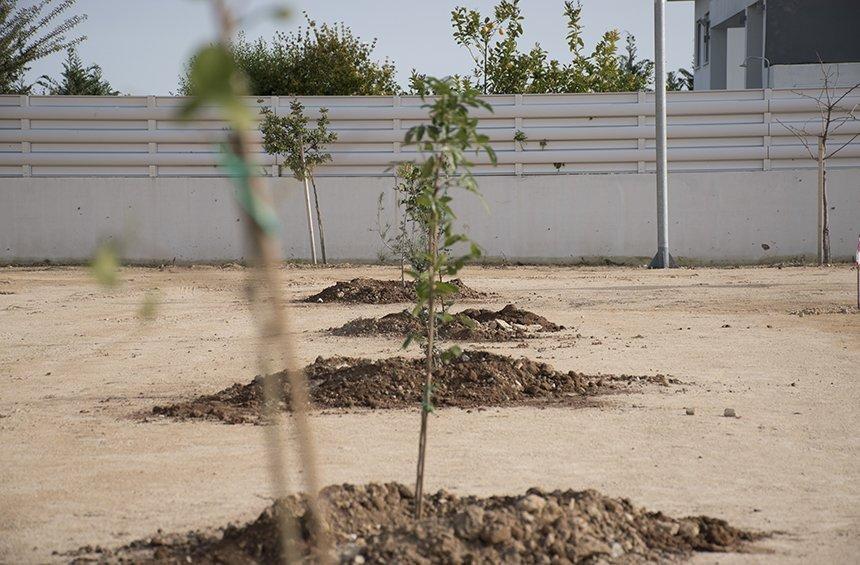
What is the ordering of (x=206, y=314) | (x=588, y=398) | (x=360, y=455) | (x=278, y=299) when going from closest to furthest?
1. (x=278, y=299)
2. (x=360, y=455)
3. (x=588, y=398)
4. (x=206, y=314)

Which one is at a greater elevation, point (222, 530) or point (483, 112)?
point (483, 112)

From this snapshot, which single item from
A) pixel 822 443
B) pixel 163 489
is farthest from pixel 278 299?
pixel 822 443

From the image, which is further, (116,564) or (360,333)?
(360,333)

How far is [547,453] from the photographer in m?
5.84

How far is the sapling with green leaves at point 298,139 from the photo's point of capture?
2009 cm

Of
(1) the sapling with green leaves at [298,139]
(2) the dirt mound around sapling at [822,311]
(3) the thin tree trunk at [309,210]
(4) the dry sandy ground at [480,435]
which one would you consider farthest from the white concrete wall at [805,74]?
(4) the dry sandy ground at [480,435]

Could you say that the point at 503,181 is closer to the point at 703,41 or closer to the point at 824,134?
the point at 824,134

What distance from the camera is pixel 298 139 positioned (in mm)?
20172

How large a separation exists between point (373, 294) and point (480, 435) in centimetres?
783

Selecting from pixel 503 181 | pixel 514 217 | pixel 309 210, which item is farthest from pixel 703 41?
pixel 309 210

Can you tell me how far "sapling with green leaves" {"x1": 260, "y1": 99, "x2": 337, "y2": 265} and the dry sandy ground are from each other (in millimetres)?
8000

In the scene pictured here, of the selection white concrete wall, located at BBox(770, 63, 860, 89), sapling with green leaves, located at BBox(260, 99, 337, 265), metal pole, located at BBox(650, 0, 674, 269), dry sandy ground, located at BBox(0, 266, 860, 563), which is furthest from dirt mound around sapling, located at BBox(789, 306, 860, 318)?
white concrete wall, located at BBox(770, 63, 860, 89)

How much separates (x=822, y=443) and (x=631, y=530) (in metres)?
2.37

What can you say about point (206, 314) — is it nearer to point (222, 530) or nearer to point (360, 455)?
point (360, 455)
